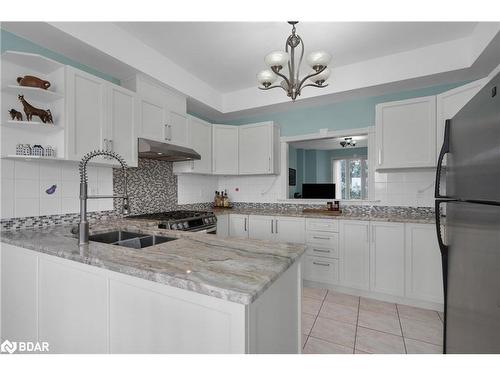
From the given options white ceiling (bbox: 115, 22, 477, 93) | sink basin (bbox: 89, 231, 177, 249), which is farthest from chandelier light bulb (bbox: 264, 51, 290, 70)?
sink basin (bbox: 89, 231, 177, 249)

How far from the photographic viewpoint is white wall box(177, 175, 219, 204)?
357 cm

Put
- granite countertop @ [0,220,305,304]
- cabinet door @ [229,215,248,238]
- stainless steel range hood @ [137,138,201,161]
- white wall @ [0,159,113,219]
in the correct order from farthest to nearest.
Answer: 1. cabinet door @ [229,215,248,238]
2. stainless steel range hood @ [137,138,201,161]
3. white wall @ [0,159,113,219]
4. granite countertop @ [0,220,305,304]

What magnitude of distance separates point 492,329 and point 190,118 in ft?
10.6

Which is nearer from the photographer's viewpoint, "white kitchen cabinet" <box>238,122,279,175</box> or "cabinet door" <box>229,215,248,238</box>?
"cabinet door" <box>229,215,248,238</box>

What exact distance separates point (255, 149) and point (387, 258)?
221 cm

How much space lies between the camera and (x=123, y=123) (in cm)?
238

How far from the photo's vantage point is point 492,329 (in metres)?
0.94

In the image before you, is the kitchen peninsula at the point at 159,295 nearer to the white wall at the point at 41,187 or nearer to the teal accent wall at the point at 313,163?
the white wall at the point at 41,187

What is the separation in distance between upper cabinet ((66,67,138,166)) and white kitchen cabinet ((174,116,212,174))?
34.1 inches

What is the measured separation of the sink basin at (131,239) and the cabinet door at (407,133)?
2.48 m

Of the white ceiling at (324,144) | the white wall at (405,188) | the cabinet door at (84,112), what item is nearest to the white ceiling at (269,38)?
the cabinet door at (84,112)

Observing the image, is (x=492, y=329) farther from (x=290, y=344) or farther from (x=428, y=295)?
(x=428, y=295)

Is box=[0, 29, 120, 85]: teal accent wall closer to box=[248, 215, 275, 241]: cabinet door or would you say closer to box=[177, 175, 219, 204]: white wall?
box=[177, 175, 219, 204]: white wall
